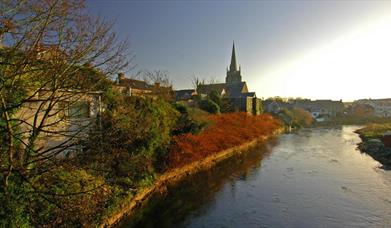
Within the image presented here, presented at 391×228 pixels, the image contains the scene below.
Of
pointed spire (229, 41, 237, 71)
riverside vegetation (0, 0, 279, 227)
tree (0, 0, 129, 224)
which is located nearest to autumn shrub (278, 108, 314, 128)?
pointed spire (229, 41, 237, 71)

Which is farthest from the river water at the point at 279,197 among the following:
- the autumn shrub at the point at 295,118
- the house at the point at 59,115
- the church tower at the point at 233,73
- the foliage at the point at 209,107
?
the church tower at the point at 233,73

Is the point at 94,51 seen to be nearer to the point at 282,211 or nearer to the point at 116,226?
the point at 116,226

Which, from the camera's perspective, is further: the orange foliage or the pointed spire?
the pointed spire

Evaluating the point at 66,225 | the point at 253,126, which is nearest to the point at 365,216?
the point at 66,225

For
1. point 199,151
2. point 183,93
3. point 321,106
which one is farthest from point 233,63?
point 199,151

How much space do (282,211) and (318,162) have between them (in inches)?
508

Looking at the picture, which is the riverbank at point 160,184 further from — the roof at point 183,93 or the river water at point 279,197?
the roof at point 183,93

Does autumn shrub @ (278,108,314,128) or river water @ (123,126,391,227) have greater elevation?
autumn shrub @ (278,108,314,128)

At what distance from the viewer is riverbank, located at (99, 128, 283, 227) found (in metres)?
10.9

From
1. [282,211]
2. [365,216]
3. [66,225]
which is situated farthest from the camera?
[282,211]

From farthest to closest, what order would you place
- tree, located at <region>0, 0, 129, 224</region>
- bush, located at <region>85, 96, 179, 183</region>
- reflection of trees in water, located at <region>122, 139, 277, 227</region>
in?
bush, located at <region>85, 96, 179, 183</region> → reflection of trees in water, located at <region>122, 139, 277, 227</region> → tree, located at <region>0, 0, 129, 224</region>

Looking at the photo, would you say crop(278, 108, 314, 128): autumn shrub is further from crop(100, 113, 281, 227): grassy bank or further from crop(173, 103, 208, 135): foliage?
crop(173, 103, 208, 135): foliage

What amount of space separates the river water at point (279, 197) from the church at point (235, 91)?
1696cm

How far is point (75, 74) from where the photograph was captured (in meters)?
6.82
